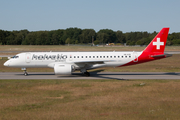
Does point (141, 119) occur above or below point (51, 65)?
below

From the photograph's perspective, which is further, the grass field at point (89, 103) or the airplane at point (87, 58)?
the airplane at point (87, 58)

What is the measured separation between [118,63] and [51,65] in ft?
29.7

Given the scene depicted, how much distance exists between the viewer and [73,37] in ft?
602

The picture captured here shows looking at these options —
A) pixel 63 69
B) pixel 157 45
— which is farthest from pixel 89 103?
pixel 157 45

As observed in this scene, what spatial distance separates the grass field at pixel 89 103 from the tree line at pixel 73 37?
128m

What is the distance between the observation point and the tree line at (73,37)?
15291cm

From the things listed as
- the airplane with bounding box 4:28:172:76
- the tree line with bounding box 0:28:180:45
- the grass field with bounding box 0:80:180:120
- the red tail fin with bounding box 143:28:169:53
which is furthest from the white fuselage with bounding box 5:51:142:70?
the tree line with bounding box 0:28:180:45

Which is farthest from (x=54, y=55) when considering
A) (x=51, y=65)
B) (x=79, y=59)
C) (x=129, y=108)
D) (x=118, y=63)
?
(x=129, y=108)

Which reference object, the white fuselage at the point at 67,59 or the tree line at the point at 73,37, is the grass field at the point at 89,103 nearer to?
the white fuselage at the point at 67,59

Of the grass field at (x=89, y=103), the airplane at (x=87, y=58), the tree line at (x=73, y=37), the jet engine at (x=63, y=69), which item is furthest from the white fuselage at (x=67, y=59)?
the tree line at (x=73, y=37)

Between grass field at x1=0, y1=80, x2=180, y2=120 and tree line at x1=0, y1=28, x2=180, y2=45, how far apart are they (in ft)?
420

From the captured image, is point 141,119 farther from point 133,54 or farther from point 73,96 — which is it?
point 133,54

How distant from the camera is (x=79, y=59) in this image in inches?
1154

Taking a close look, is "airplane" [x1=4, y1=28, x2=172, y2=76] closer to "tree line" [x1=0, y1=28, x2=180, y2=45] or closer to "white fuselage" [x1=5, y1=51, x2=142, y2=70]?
"white fuselage" [x1=5, y1=51, x2=142, y2=70]
